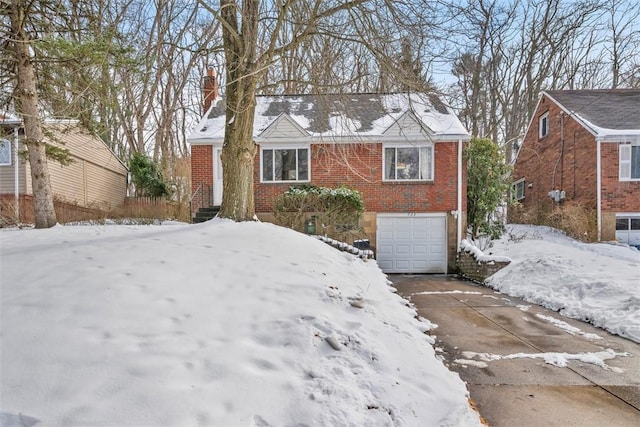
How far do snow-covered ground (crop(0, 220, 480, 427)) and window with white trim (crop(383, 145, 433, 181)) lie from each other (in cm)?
881

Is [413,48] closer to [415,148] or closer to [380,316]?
[380,316]

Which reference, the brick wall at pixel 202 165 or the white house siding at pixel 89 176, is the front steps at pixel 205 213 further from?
the white house siding at pixel 89 176

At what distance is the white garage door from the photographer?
12.4 metres

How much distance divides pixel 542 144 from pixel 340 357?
1843 centimetres

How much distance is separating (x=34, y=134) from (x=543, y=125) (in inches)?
770

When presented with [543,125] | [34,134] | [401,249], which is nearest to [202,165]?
[34,134]

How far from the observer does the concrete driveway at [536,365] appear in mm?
3115

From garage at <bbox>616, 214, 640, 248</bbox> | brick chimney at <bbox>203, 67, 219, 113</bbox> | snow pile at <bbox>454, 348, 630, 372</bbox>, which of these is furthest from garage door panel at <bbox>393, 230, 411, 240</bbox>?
brick chimney at <bbox>203, 67, 219, 113</bbox>

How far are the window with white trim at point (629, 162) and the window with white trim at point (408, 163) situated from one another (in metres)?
7.08

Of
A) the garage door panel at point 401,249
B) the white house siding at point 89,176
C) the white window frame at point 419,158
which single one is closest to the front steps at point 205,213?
the white window frame at point 419,158

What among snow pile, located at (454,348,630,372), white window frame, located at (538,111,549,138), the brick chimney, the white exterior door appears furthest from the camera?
white window frame, located at (538,111,549,138)

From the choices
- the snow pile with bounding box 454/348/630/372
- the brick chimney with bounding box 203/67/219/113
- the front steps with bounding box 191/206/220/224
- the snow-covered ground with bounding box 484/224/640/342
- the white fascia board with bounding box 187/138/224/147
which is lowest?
the snow pile with bounding box 454/348/630/372

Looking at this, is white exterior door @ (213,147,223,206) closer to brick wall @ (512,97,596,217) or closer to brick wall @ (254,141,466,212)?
brick wall @ (254,141,466,212)

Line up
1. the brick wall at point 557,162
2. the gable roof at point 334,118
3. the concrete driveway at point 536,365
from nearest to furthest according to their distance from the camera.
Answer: the concrete driveway at point 536,365
the gable roof at point 334,118
the brick wall at point 557,162
